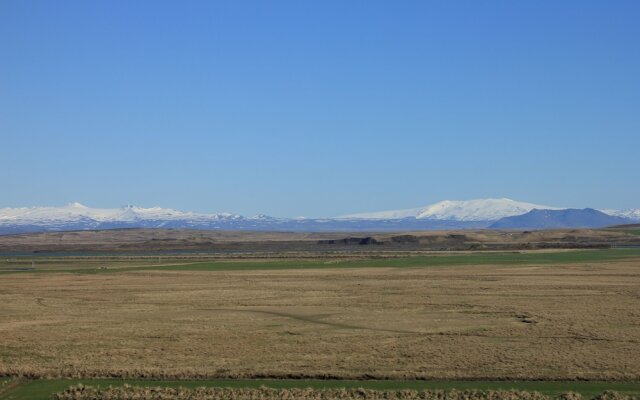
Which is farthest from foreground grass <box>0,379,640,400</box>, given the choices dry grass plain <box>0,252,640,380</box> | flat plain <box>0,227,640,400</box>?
dry grass plain <box>0,252,640,380</box>

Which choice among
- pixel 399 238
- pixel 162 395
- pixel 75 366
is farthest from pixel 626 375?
pixel 399 238

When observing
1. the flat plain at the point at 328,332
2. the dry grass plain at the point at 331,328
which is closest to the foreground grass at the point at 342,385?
the flat plain at the point at 328,332

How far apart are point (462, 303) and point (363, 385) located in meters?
21.9

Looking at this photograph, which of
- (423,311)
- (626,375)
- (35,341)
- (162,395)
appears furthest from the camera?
(423,311)

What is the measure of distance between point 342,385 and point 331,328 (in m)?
11.7

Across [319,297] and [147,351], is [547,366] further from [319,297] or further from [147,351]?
[319,297]

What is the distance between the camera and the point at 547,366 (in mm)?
30219

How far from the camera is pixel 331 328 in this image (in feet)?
131

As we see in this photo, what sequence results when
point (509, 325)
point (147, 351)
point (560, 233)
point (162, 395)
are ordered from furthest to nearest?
1. point (560, 233)
2. point (509, 325)
3. point (147, 351)
4. point (162, 395)

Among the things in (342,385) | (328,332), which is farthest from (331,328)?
(342,385)

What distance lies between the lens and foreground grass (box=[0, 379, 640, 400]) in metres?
27.2

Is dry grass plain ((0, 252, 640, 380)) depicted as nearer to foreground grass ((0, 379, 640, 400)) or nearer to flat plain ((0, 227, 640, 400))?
flat plain ((0, 227, 640, 400))

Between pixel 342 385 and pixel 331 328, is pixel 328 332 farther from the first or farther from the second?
pixel 342 385

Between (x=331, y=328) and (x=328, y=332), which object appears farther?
(x=331, y=328)
